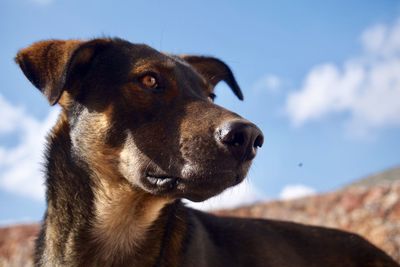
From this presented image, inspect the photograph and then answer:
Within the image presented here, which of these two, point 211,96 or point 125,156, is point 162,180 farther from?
point 211,96

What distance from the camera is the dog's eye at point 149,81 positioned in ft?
12.6

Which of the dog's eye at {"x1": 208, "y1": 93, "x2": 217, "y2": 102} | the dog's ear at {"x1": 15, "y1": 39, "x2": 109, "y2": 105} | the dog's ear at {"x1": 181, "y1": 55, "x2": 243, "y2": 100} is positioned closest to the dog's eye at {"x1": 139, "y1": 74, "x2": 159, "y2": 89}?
the dog's ear at {"x1": 15, "y1": 39, "x2": 109, "y2": 105}

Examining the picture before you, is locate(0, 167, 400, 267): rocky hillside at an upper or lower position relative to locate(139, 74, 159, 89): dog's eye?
lower

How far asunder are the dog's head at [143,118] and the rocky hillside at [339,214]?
15.9 ft

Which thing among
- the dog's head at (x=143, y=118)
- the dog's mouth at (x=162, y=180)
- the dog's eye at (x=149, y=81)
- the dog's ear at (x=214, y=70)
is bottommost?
the dog's mouth at (x=162, y=180)

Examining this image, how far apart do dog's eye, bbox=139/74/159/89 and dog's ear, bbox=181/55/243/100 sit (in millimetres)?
1250

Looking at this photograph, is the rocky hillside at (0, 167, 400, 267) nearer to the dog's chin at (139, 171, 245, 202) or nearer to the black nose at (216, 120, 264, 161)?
the dog's chin at (139, 171, 245, 202)

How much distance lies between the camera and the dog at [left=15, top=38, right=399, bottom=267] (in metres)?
3.52

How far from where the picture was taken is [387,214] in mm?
9430

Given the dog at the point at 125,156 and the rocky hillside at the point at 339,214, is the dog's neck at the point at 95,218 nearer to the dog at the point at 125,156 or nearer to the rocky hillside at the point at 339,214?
the dog at the point at 125,156

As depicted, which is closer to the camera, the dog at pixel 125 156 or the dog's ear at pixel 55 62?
the dog at pixel 125 156

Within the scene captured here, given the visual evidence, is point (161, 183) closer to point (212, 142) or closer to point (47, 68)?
point (212, 142)

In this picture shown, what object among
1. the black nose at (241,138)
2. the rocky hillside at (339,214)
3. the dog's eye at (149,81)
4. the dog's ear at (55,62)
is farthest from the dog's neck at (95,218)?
the rocky hillside at (339,214)

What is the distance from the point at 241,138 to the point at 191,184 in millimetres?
489
